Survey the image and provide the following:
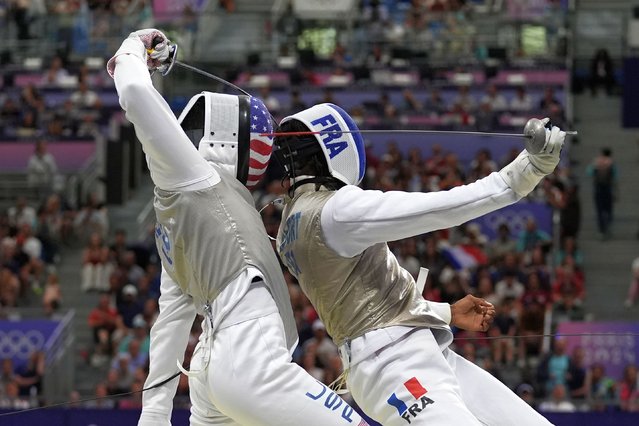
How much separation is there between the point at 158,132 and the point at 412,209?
3.12 feet

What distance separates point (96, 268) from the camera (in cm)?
1717

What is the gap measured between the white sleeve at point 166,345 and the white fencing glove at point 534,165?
1.51 meters

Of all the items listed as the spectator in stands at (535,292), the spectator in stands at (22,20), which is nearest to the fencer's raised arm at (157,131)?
the spectator in stands at (535,292)

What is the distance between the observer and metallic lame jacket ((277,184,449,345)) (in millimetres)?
5363

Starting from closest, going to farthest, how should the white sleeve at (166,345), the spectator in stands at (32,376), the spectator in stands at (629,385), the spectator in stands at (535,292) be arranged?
the white sleeve at (166,345), the spectator in stands at (629,385), the spectator in stands at (32,376), the spectator in stands at (535,292)

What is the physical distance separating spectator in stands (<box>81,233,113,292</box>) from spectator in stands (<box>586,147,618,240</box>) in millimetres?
6176

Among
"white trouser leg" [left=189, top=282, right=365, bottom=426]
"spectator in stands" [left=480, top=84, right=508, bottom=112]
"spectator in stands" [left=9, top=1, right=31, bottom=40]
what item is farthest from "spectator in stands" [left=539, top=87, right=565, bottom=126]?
"white trouser leg" [left=189, top=282, right=365, bottom=426]

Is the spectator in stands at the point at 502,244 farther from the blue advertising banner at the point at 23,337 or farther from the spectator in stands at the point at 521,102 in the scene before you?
the blue advertising banner at the point at 23,337

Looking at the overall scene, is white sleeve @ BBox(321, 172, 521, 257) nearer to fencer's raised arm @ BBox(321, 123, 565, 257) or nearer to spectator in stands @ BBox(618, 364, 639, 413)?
fencer's raised arm @ BBox(321, 123, 565, 257)

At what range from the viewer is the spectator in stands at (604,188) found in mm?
→ 17766

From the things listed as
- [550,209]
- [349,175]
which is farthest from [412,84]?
[349,175]

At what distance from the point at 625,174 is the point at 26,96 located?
866 centimetres

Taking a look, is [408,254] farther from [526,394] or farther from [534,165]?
[534,165]

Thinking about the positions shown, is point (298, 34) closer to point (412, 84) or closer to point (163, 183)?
point (412, 84)
